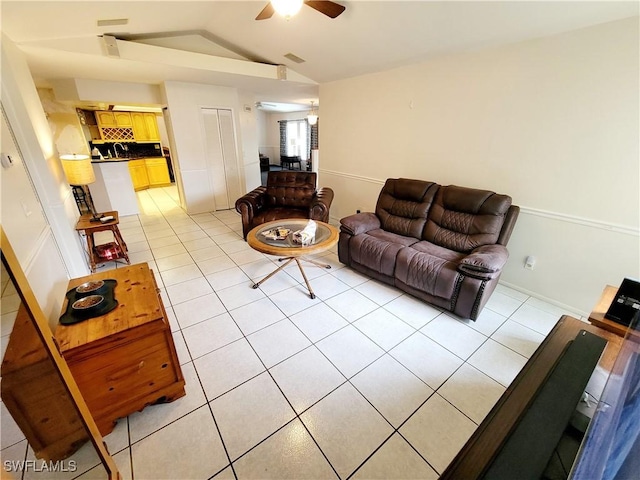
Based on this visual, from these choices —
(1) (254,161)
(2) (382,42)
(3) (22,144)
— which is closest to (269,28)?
(2) (382,42)

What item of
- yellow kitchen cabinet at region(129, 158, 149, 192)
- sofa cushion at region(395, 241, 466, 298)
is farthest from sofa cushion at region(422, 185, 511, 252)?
yellow kitchen cabinet at region(129, 158, 149, 192)

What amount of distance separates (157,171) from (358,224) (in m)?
6.55

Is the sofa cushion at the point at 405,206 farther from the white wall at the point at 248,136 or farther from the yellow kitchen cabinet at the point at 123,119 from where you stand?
the yellow kitchen cabinet at the point at 123,119

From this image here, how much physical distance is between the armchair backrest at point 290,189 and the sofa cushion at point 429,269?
185 cm

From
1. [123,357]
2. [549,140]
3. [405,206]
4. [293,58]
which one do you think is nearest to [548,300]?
[549,140]

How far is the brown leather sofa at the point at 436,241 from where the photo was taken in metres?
2.12

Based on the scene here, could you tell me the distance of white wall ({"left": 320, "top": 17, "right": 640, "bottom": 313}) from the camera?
1.94 m

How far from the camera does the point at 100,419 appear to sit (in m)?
1.32

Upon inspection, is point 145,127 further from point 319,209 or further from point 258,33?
point 319,209

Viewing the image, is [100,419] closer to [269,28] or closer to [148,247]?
[148,247]

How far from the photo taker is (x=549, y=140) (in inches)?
88.5

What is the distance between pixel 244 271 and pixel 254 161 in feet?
11.2

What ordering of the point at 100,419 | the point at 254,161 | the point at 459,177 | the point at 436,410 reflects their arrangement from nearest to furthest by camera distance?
the point at 100,419
the point at 436,410
the point at 459,177
the point at 254,161

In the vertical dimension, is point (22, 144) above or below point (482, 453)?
above
